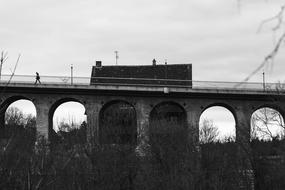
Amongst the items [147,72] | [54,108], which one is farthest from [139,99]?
[147,72]

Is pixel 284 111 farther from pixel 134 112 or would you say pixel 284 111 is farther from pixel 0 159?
pixel 0 159

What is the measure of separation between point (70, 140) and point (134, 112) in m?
9.82

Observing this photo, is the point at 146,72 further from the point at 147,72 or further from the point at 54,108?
the point at 54,108

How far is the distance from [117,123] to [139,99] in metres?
5.10

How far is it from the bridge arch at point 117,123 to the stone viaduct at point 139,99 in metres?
0.31

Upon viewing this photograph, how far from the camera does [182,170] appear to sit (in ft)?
110

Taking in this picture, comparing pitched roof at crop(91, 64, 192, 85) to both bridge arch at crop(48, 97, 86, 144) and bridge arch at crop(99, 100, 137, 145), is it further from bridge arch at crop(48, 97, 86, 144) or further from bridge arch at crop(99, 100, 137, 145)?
bridge arch at crop(48, 97, 86, 144)

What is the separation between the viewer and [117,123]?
3800cm

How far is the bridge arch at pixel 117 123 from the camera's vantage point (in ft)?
117

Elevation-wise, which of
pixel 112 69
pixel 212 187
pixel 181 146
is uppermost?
pixel 112 69

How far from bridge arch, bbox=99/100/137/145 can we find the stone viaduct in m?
0.31

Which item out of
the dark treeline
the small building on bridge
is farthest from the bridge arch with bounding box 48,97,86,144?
the small building on bridge

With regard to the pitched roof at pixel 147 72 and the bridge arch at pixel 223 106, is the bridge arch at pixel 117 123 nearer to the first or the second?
the bridge arch at pixel 223 106

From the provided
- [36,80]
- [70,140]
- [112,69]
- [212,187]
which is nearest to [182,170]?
[212,187]
